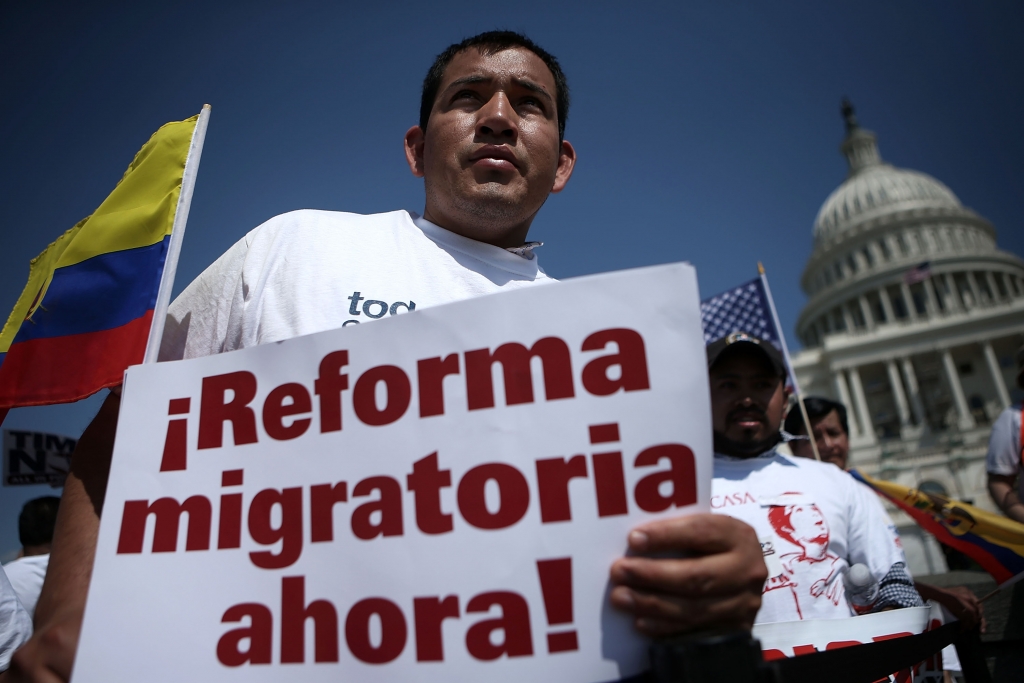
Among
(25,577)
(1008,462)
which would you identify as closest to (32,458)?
(25,577)

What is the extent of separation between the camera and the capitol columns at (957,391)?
3778 cm

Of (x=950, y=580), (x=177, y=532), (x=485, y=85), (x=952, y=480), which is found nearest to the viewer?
(x=177, y=532)

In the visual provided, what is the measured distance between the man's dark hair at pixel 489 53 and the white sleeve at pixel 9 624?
1.95m

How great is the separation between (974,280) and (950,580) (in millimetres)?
54486

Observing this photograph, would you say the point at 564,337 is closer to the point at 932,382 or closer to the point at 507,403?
the point at 507,403

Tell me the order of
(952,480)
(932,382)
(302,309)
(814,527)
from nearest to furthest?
1. (302,309)
2. (814,527)
3. (952,480)
4. (932,382)

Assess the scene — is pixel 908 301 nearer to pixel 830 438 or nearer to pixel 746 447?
pixel 830 438

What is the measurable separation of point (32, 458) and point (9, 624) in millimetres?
2639

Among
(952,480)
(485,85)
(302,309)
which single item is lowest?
(302,309)

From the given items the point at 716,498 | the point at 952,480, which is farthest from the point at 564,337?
the point at 952,480

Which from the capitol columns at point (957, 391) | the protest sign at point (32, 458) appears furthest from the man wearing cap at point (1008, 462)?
Answer: the capitol columns at point (957, 391)

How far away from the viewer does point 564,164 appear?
1855 millimetres

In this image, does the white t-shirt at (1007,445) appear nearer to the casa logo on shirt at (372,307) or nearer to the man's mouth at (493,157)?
the man's mouth at (493,157)

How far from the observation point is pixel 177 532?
38.0 inches
